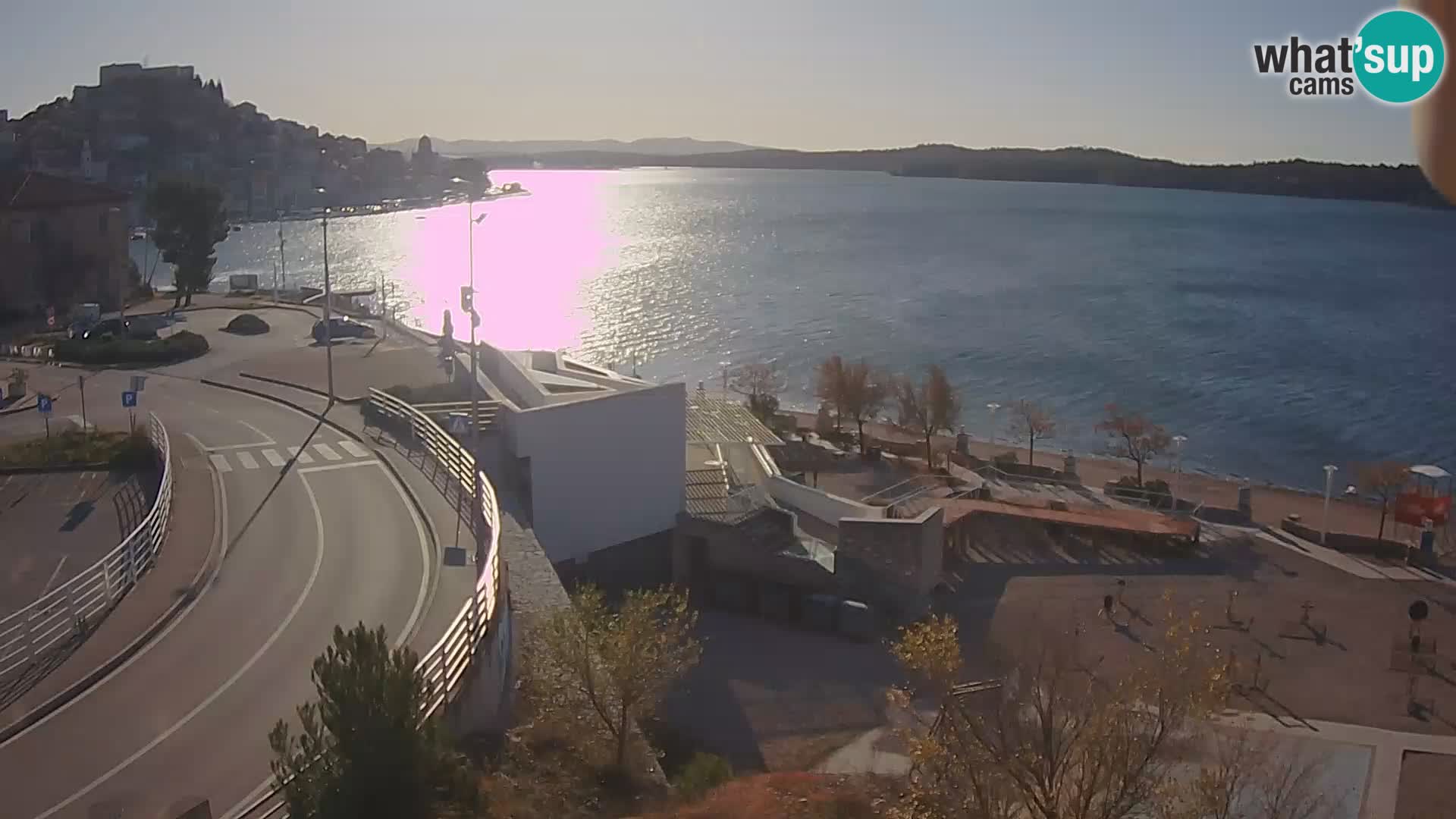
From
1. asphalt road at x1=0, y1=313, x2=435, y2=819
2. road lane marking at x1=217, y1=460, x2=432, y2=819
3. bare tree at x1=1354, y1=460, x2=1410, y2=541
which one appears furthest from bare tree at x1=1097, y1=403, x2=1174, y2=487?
asphalt road at x1=0, y1=313, x2=435, y2=819

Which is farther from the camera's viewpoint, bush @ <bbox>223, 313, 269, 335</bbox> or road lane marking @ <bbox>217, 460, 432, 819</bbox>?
bush @ <bbox>223, 313, 269, 335</bbox>

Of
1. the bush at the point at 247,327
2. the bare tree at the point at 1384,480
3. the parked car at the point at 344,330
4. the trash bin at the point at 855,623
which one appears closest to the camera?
the trash bin at the point at 855,623

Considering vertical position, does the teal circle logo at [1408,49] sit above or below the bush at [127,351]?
above

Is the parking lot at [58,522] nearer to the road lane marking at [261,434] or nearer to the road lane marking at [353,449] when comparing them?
the road lane marking at [261,434]

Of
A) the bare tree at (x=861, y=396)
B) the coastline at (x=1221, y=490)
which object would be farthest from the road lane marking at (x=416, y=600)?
the coastline at (x=1221, y=490)

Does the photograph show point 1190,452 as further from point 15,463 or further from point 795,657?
point 15,463

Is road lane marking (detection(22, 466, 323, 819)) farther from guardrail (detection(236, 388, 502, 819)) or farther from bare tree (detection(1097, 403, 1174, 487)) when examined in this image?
bare tree (detection(1097, 403, 1174, 487))

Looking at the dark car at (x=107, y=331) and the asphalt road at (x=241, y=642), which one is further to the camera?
the dark car at (x=107, y=331)

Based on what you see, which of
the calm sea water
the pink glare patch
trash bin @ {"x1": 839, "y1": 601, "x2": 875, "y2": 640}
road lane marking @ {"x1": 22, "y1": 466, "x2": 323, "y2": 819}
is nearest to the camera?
road lane marking @ {"x1": 22, "y1": 466, "x2": 323, "y2": 819}
